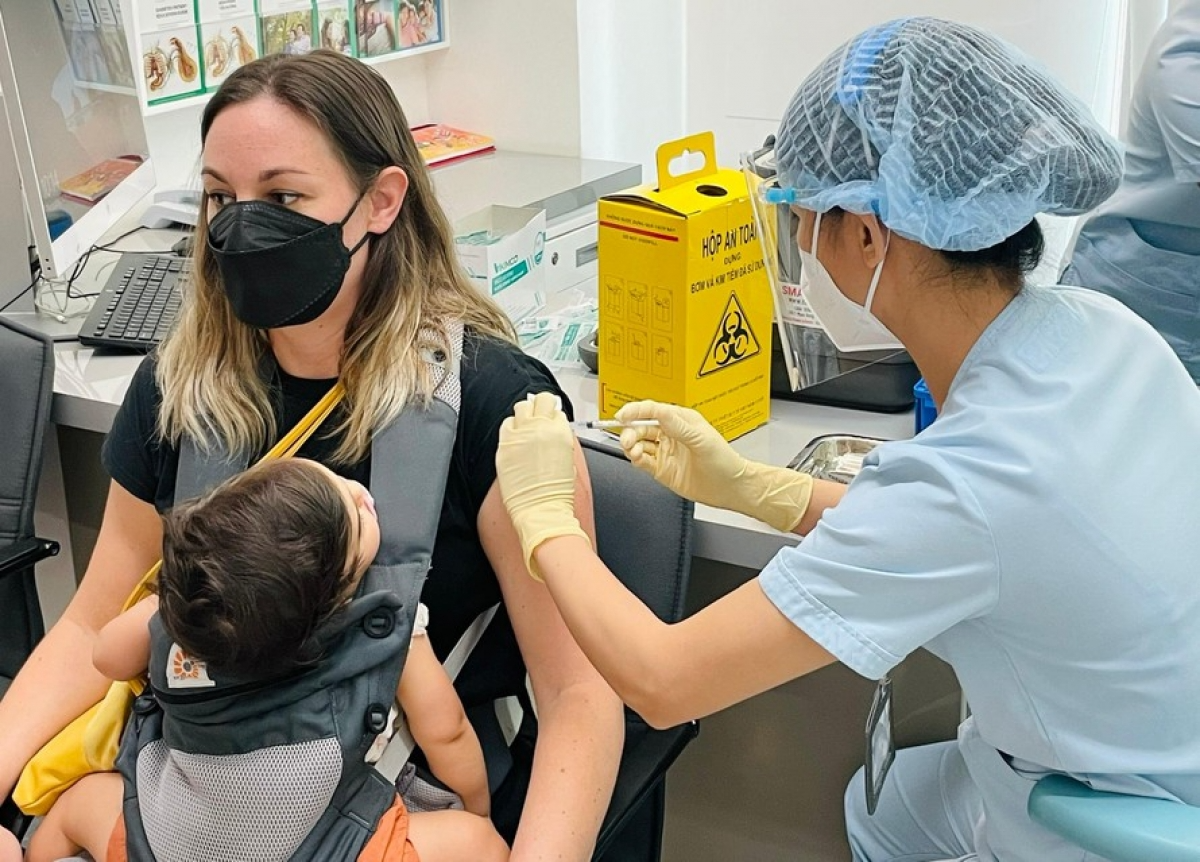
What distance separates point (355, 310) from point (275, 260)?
0.13 metres

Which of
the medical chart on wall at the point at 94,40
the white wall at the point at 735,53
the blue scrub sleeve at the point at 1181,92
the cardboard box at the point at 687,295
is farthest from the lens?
the white wall at the point at 735,53

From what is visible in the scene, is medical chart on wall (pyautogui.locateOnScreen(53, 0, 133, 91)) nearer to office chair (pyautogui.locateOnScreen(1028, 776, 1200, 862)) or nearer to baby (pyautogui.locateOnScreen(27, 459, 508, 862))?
baby (pyautogui.locateOnScreen(27, 459, 508, 862))

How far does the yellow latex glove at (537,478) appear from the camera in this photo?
4.46 feet

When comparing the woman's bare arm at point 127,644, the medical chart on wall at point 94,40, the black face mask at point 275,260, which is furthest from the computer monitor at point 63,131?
the woman's bare arm at point 127,644

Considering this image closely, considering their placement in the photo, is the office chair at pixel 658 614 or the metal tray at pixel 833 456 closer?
the office chair at pixel 658 614

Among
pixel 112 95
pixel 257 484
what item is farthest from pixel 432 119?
pixel 257 484

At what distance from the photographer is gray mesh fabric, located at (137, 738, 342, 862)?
1333 millimetres

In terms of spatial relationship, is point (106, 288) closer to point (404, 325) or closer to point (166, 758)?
point (404, 325)

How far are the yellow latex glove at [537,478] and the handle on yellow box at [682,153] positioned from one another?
476mm

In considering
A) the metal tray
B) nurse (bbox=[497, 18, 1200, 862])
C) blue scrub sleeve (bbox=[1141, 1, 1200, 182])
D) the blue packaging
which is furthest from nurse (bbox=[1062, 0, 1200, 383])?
nurse (bbox=[497, 18, 1200, 862])

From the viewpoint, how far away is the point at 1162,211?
202 centimetres

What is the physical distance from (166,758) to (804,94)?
38.2 inches

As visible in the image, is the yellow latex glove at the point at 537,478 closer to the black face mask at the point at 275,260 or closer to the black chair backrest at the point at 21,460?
the black face mask at the point at 275,260

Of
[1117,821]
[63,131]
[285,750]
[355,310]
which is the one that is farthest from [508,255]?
[1117,821]
